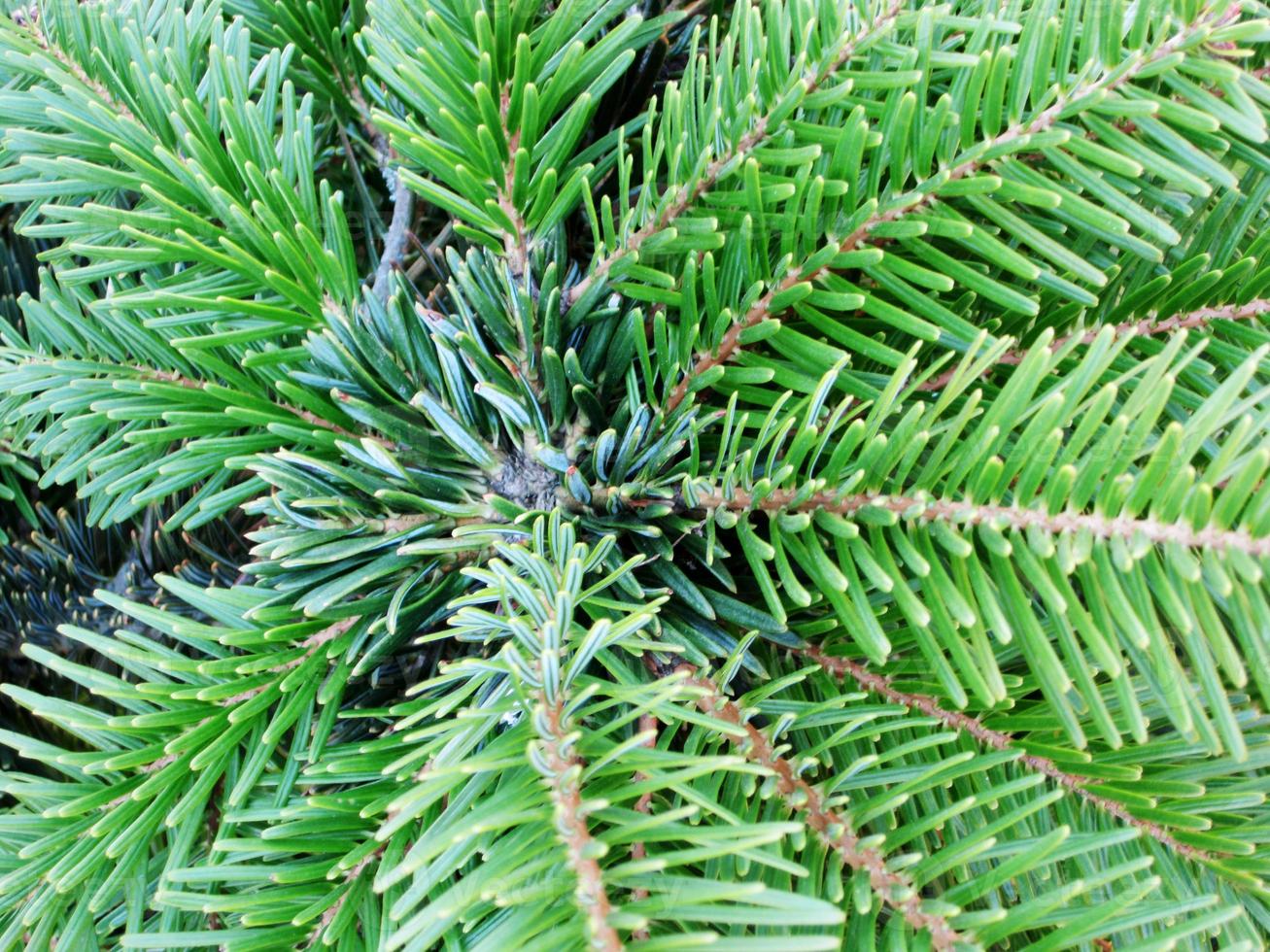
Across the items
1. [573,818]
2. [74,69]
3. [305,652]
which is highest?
[74,69]

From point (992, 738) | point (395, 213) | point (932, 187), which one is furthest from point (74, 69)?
point (992, 738)

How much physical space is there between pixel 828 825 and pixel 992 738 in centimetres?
9

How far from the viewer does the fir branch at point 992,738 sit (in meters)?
0.33

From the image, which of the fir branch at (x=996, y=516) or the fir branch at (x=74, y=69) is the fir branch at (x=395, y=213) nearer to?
the fir branch at (x=74, y=69)

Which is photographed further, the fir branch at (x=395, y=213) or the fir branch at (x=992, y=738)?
the fir branch at (x=395, y=213)

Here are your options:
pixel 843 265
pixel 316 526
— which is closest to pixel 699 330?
pixel 843 265

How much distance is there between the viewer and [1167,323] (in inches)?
14.9

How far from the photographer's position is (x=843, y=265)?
346mm

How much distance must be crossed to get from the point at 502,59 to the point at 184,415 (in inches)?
8.5

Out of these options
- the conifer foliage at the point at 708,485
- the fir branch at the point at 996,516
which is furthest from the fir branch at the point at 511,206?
the fir branch at the point at 996,516

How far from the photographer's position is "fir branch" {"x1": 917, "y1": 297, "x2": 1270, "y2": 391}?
1.20 ft

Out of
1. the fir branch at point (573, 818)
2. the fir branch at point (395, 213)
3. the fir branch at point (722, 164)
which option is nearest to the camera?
the fir branch at point (573, 818)

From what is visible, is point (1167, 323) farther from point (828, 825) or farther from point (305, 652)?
point (305, 652)

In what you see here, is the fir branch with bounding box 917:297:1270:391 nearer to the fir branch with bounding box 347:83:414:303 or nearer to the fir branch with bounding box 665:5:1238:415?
the fir branch with bounding box 665:5:1238:415
